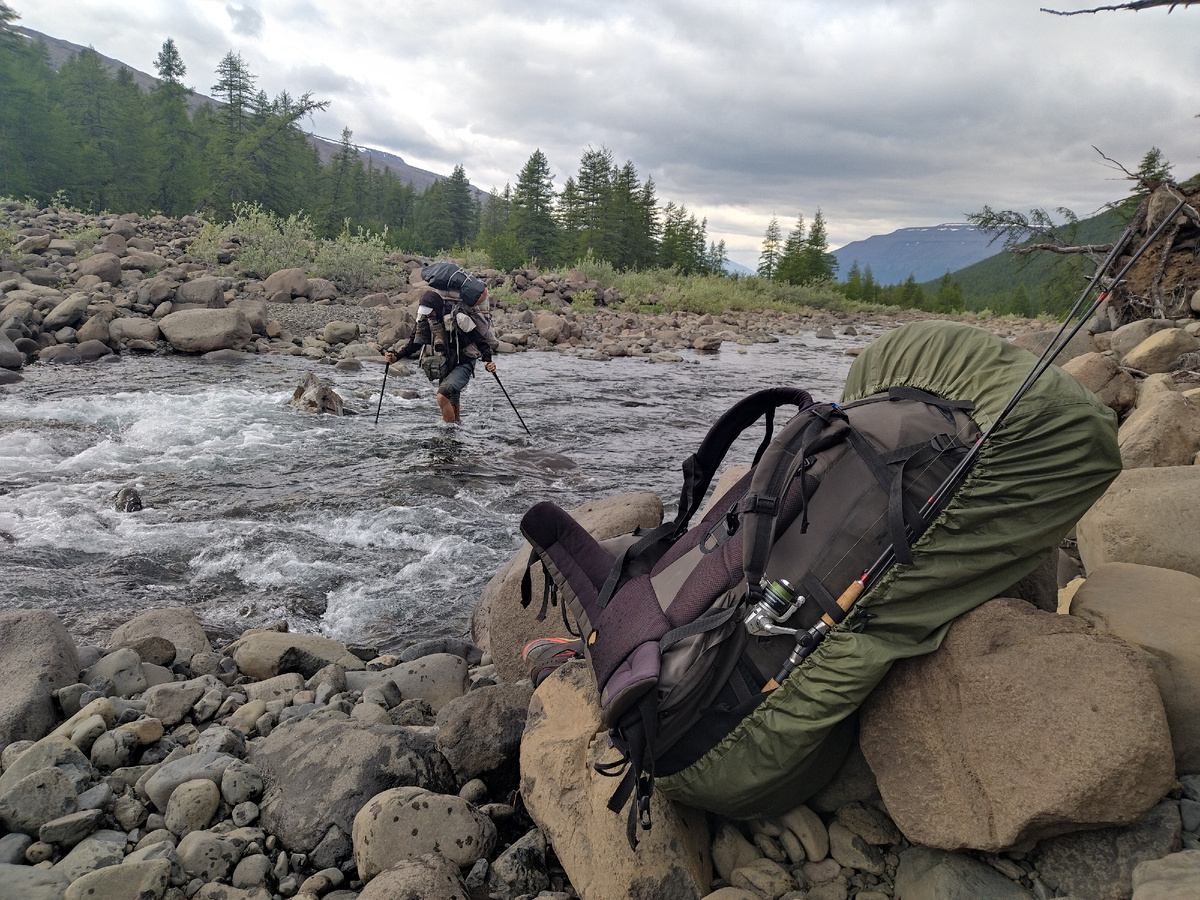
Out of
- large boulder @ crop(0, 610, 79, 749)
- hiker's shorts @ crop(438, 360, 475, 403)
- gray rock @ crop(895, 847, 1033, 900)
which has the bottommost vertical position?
large boulder @ crop(0, 610, 79, 749)

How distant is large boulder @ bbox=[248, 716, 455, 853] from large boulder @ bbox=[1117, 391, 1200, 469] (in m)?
4.33

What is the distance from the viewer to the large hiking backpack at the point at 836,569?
2.21 metres

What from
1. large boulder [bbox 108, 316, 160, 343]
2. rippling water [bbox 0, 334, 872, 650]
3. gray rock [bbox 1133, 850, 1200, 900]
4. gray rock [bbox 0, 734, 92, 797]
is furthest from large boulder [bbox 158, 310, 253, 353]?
gray rock [bbox 1133, 850, 1200, 900]

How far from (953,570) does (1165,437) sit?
3.17m

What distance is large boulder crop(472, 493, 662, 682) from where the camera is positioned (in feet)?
13.1

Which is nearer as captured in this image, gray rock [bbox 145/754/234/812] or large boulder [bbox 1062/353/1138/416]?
gray rock [bbox 145/754/234/812]

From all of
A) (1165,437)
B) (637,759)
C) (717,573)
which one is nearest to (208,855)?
(637,759)

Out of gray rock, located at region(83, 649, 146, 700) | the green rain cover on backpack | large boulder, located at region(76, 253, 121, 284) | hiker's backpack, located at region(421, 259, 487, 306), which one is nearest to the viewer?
the green rain cover on backpack

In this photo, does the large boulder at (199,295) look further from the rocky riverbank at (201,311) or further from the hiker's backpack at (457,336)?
the hiker's backpack at (457,336)

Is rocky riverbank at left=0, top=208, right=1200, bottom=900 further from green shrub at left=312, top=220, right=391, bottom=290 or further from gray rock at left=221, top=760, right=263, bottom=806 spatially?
green shrub at left=312, top=220, right=391, bottom=290

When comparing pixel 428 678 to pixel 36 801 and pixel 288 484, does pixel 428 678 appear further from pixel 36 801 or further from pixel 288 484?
pixel 288 484

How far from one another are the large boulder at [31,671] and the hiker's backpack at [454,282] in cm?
670

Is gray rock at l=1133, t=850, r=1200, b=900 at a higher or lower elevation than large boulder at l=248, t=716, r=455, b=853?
higher

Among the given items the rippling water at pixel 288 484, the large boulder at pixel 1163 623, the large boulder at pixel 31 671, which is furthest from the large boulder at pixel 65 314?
the large boulder at pixel 1163 623
